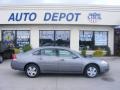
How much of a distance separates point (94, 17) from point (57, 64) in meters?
10.6

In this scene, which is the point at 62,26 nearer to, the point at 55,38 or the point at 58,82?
the point at 55,38

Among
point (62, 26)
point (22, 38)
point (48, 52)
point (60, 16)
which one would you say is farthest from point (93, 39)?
point (48, 52)

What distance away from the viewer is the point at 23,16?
71.8 ft

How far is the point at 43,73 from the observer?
1297 cm

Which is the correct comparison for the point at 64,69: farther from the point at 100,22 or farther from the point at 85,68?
the point at 100,22

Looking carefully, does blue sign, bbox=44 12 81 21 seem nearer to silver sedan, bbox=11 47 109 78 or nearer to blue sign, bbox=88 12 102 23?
blue sign, bbox=88 12 102 23

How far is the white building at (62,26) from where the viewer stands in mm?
21844

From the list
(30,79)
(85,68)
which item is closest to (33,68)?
(30,79)

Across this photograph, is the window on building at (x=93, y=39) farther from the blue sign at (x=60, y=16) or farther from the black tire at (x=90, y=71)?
the black tire at (x=90, y=71)

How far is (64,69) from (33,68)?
1424 mm

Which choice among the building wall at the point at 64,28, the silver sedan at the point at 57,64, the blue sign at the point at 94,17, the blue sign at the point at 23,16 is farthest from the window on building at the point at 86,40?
the silver sedan at the point at 57,64

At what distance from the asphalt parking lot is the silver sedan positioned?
324 millimetres

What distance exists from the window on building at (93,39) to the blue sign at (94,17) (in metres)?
1.46

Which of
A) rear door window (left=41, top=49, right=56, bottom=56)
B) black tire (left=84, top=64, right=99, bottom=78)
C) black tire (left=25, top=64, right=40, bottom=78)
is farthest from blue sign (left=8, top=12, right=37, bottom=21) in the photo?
black tire (left=84, top=64, right=99, bottom=78)
